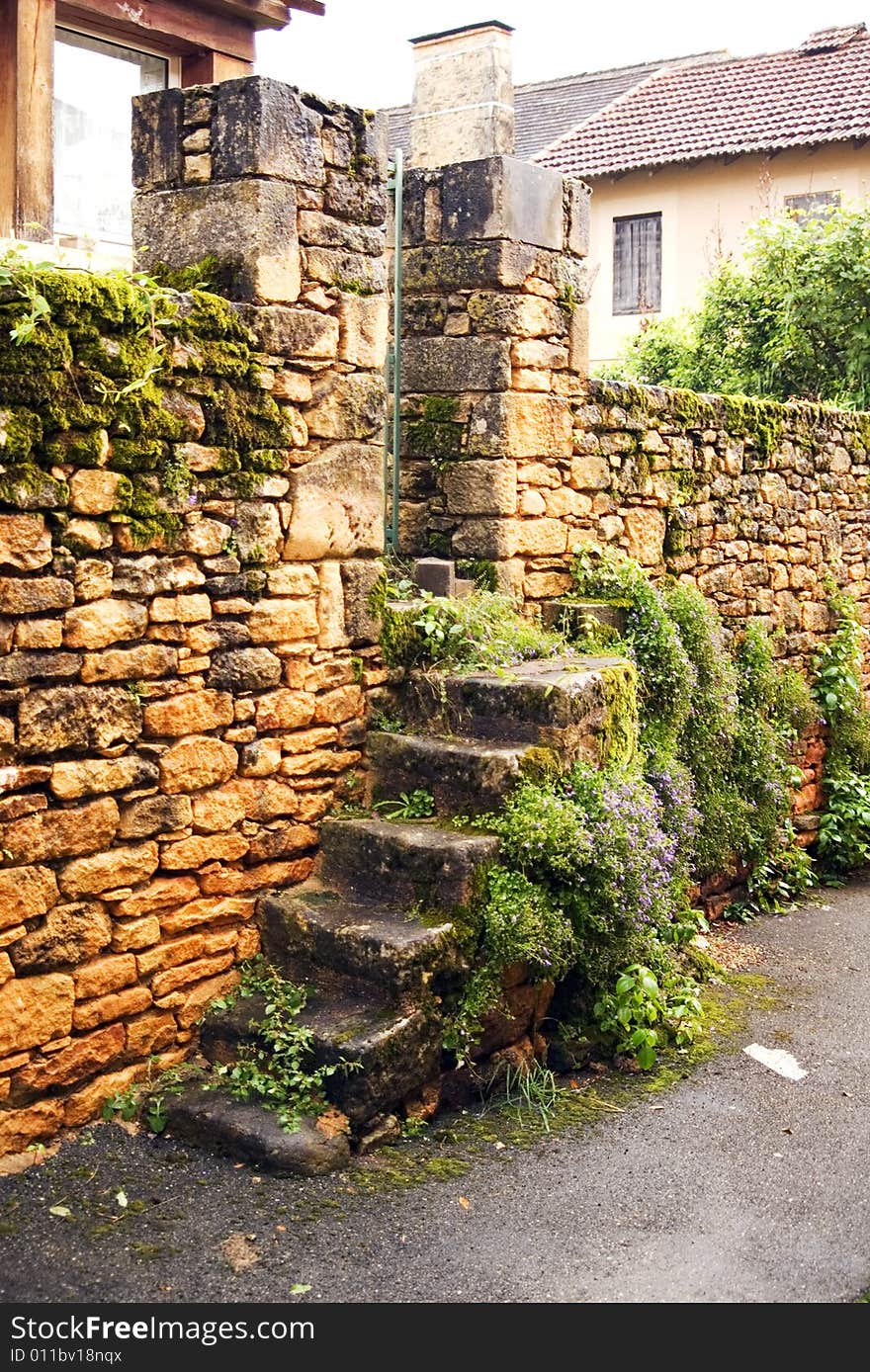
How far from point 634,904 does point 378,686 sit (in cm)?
123

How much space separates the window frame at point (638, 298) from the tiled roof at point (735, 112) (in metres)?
0.68

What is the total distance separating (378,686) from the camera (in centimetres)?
529

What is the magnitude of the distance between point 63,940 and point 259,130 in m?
2.64

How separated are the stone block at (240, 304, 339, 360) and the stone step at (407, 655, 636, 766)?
1.25 m

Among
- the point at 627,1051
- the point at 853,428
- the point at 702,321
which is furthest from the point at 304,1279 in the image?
the point at 702,321

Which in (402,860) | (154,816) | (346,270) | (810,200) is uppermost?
(810,200)

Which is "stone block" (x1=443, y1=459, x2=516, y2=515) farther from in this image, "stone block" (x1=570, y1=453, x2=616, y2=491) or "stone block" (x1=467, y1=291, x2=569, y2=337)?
"stone block" (x1=570, y1=453, x2=616, y2=491)

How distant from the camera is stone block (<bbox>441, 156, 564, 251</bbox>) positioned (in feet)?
19.2

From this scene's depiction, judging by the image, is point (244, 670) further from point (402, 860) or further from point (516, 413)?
point (516, 413)

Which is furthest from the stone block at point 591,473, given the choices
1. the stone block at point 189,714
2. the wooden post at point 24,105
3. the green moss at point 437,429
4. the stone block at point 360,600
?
the wooden post at point 24,105

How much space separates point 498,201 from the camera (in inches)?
231

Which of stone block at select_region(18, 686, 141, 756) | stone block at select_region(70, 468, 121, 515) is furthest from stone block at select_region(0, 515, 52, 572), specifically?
stone block at select_region(18, 686, 141, 756)

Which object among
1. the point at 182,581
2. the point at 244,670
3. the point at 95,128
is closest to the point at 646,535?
the point at 244,670
